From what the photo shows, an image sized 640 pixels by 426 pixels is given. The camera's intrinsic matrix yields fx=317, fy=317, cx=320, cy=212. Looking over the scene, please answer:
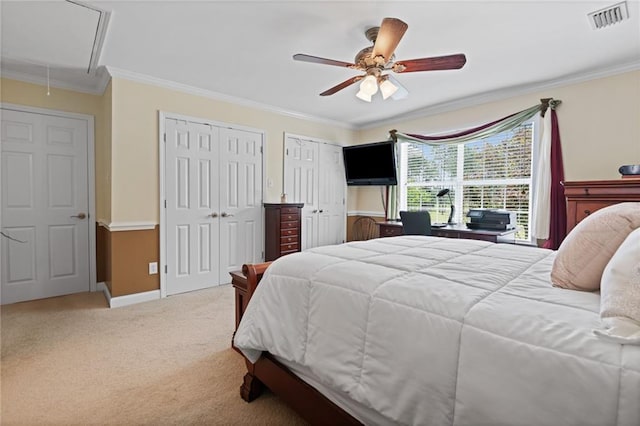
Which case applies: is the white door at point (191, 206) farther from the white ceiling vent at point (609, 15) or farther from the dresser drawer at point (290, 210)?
the white ceiling vent at point (609, 15)

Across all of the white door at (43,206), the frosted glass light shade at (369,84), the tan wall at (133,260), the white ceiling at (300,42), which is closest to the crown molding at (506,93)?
the white ceiling at (300,42)

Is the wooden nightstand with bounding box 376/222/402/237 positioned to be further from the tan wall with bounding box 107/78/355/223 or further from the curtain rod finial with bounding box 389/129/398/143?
the tan wall with bounding box 107/78/355/223

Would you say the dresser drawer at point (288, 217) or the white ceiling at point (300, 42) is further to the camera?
the dresser drawer at point (288, 217)

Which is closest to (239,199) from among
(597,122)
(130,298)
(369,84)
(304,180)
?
(304,180)

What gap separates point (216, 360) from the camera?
2174 mm

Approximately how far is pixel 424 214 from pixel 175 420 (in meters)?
3.14

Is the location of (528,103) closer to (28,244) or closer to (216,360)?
(216,360)

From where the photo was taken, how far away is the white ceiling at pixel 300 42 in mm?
2156

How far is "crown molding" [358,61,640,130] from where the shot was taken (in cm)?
304

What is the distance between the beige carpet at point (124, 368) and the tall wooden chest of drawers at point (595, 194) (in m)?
2.74

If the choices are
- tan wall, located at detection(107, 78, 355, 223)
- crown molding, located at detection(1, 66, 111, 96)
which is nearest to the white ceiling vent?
tan wall, located at detection(107, 78, 355, 223)

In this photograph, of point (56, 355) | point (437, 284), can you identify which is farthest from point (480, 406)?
point (56, 355)

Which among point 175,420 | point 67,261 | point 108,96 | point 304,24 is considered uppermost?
point 304,24

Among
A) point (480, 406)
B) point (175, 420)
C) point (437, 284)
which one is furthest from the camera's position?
point (175, 420)
